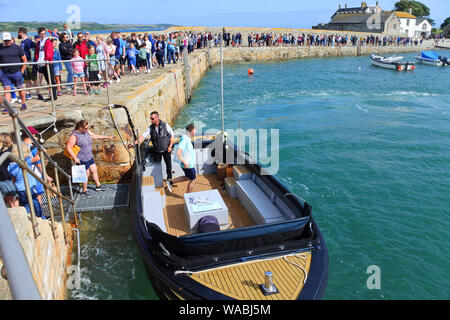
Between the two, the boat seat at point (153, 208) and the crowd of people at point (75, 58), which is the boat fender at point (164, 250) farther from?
the crowd of people at point (75, 58)

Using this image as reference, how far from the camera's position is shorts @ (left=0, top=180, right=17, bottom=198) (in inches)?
207

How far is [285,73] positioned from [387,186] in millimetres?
27925

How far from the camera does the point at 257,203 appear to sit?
6785 mm

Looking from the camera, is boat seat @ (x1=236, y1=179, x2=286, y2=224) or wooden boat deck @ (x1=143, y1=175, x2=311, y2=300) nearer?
wooden boat deck @ (x1=143, y1=175, x2=311, y2=300)

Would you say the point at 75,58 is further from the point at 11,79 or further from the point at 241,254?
the point at 241,254

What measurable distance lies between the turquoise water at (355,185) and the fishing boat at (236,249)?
1.18 meters

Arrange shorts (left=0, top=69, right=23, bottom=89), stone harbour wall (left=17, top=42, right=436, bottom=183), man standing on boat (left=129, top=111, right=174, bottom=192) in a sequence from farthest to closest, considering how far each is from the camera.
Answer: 1. stone harbour wall (left=17, top=42, right=436, bottom=183)
2. shorts (left=0, top=69, right=23, bottom=89)
3. man standing on boat (left=129, top=111, right=174, bottom=192)

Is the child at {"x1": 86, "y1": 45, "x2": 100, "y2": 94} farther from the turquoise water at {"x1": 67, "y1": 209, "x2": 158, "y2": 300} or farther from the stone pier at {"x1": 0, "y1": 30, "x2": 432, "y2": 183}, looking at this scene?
the turquoise water at {"x1": 67, "y1": 209, "x2": 158, "y2": 300}

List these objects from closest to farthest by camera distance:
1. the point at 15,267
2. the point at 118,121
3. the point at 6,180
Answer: the point at 15,267 → the point at 6,180 → the point at 118,121

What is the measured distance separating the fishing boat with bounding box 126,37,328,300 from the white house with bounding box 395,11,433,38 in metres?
87.4

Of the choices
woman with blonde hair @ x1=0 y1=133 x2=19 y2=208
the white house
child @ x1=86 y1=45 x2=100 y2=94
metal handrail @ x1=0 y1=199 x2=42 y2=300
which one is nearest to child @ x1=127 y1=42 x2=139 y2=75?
child @ x1=86 y1=45 x2=100 y2=94

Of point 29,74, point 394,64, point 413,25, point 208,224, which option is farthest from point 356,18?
point 208,224

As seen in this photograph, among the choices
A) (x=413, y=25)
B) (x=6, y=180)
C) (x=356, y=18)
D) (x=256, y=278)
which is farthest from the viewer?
(x=413, y=25)

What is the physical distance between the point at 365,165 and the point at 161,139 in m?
8.10
